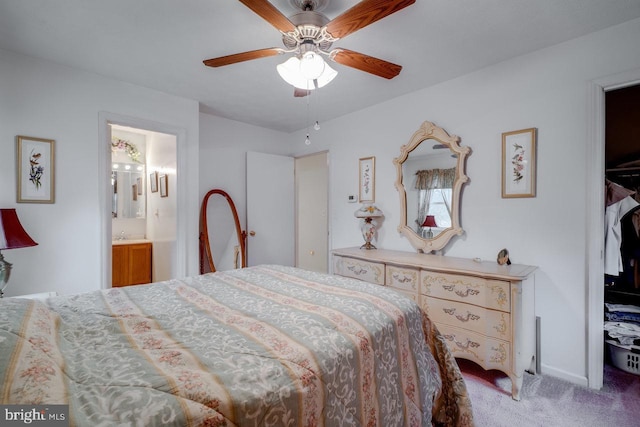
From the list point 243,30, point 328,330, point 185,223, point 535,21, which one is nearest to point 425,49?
point 535,21

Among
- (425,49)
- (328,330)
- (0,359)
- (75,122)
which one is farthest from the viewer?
(75,122)

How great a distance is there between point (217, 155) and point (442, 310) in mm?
3110

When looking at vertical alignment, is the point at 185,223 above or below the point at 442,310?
above

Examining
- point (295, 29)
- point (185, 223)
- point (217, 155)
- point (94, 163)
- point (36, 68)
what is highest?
point (36, 68)

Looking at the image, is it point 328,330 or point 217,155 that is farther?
point 217,155

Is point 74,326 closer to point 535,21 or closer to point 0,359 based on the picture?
point 0,359

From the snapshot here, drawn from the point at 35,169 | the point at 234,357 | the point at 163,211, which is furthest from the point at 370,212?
the point at 35,169

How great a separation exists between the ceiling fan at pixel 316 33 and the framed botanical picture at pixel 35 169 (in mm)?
1647

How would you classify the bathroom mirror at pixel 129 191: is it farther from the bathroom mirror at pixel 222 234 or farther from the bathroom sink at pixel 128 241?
the bathroom mirror at pixel 222 234

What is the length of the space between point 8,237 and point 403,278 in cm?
283

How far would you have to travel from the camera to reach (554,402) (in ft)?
5.95

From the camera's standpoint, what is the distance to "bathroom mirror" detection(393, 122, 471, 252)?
8.49 feet

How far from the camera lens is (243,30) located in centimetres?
192

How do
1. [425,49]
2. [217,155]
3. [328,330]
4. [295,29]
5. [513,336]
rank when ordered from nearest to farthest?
[328,330] → [295,29] → [513,336] → [425,49] → [217,155]
